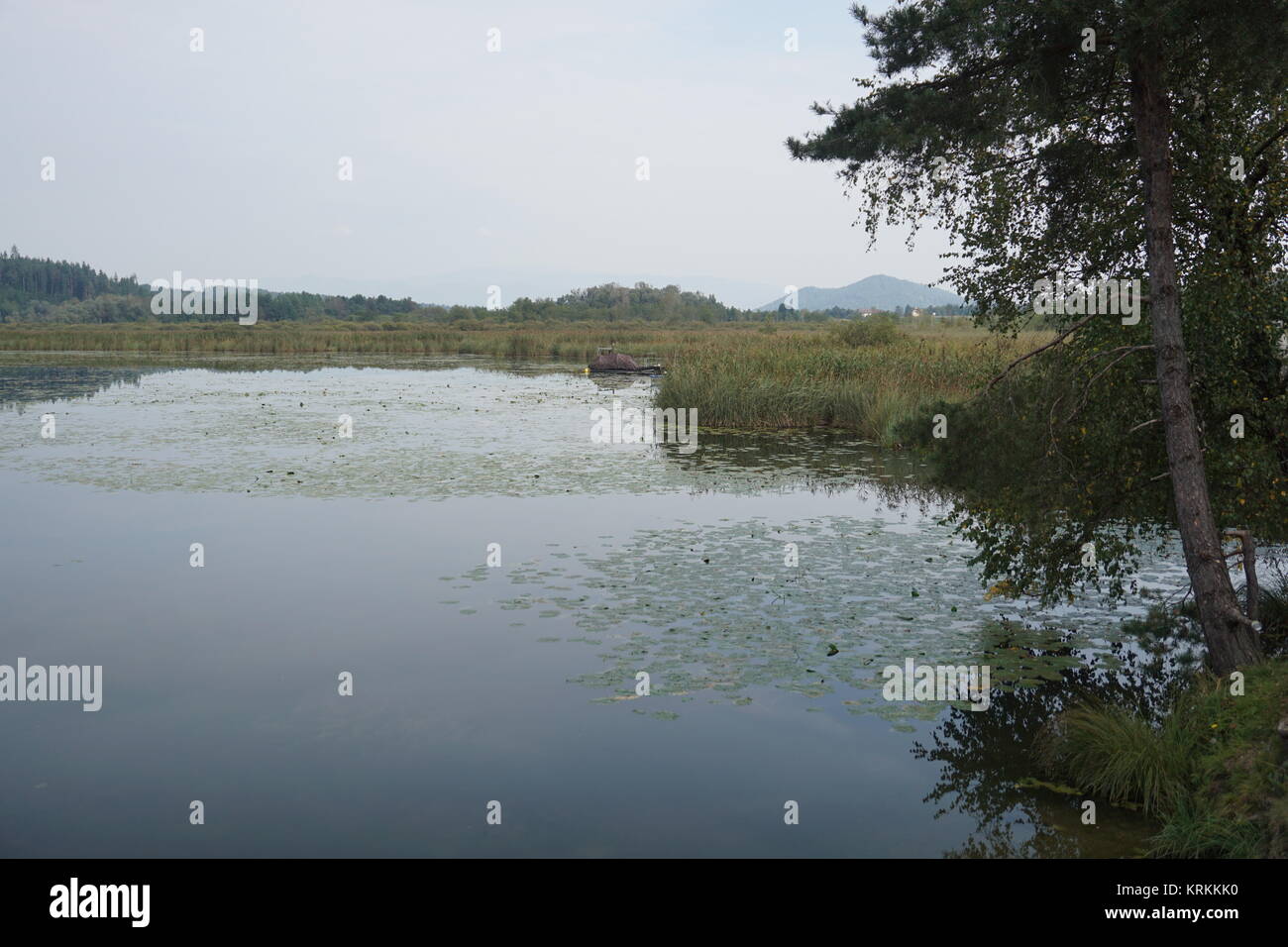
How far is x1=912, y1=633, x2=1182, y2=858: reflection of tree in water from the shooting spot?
5.87m

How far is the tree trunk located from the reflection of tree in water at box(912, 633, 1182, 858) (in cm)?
98

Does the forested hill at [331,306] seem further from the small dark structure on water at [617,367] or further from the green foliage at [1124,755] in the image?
the green foliage at [1124,755]

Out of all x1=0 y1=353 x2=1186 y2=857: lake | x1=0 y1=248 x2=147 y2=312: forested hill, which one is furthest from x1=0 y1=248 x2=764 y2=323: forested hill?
x1=0 y1=353 x2=1186 y2=857: lake

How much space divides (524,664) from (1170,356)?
546 centimetres

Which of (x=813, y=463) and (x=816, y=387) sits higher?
(x=816, y=387)

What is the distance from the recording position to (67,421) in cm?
2675

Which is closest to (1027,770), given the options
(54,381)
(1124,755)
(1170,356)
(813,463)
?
(1124,755)

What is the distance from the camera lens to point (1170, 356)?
759cm

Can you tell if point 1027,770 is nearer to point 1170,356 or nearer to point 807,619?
point 1170,356

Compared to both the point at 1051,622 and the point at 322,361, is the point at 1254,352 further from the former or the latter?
the point at 322,361

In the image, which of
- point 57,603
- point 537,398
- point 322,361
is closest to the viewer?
point 57,603

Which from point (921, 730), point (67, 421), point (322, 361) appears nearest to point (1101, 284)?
point (921, 730)
